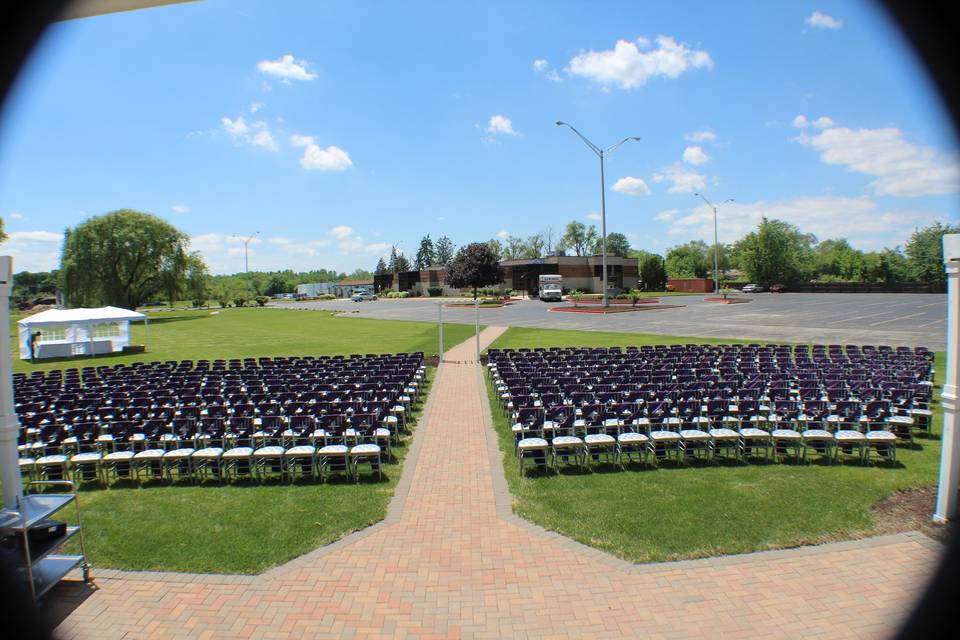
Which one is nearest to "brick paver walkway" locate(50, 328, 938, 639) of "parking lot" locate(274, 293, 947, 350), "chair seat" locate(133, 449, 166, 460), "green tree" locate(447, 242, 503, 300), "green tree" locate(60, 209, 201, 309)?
"chair seat" locate(133, 449, 166, 460)

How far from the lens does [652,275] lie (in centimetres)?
9194

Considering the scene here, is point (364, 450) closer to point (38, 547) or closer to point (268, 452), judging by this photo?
point (268, 452)

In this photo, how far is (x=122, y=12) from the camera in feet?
20.0

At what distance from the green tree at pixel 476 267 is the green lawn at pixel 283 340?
77.0 ft

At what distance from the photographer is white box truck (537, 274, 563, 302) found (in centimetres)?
6475

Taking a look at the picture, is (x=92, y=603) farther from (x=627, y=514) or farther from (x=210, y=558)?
(x=627, y=514)

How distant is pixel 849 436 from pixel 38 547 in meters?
12.1

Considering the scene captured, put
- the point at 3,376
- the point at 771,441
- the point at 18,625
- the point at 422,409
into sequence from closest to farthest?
1. the point at 18,625
2. the point at 3,376
3. the point at 771,441
4. the point at 422,409

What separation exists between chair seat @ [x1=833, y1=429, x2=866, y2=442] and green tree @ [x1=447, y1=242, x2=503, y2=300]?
191 ft

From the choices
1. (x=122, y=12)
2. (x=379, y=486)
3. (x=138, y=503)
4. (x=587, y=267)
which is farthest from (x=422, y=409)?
(x=587, y=267)

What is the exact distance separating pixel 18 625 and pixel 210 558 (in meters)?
2.67

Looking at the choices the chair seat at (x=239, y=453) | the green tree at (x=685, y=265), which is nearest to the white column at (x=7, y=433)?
the chair seat at (x=239, y=453)

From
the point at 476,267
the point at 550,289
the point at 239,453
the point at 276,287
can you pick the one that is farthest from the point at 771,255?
the point at 276,287

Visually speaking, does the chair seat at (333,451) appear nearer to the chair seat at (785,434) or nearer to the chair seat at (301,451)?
the chair seat at (301,451)
